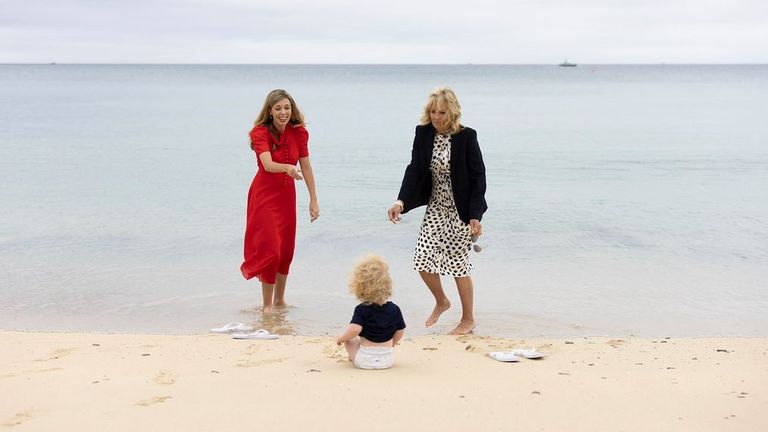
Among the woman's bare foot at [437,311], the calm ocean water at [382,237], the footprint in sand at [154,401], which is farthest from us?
the calm ocean water at [382,237]

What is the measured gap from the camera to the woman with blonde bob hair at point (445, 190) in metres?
6.07

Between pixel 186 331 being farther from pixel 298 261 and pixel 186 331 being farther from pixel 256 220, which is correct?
pixel 298 261

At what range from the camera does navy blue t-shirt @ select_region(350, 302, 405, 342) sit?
198 inches

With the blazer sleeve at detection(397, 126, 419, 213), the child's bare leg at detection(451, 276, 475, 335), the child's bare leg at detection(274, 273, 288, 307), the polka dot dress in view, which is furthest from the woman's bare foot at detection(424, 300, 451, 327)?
the child's bare leg at detection(274, 273, 288, 307)

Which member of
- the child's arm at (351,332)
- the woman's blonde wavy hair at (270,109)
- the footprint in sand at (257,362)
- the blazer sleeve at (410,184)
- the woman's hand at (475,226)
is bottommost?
the footprint in sand at (257,362)

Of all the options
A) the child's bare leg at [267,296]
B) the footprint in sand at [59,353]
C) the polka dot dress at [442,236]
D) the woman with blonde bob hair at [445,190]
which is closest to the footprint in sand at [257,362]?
the footprint in sand at [59,353]

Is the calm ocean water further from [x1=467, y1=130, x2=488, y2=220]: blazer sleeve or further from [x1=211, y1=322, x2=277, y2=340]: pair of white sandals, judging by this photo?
[x1=467, y1=130, x2=488, y2=220]: blazer sleeve

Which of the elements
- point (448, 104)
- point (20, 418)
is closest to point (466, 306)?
point (448, 104)

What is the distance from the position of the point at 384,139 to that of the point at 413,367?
20142mm

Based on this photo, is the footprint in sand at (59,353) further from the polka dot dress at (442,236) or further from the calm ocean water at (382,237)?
the polka dot dress at (442,236)

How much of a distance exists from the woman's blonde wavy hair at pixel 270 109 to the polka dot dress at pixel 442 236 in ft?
3.82

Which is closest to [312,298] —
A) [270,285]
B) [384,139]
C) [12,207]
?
[270,285]

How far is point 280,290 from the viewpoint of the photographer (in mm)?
7332

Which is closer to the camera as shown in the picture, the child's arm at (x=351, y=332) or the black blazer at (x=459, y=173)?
the child's arm at (x=351, y=332)
